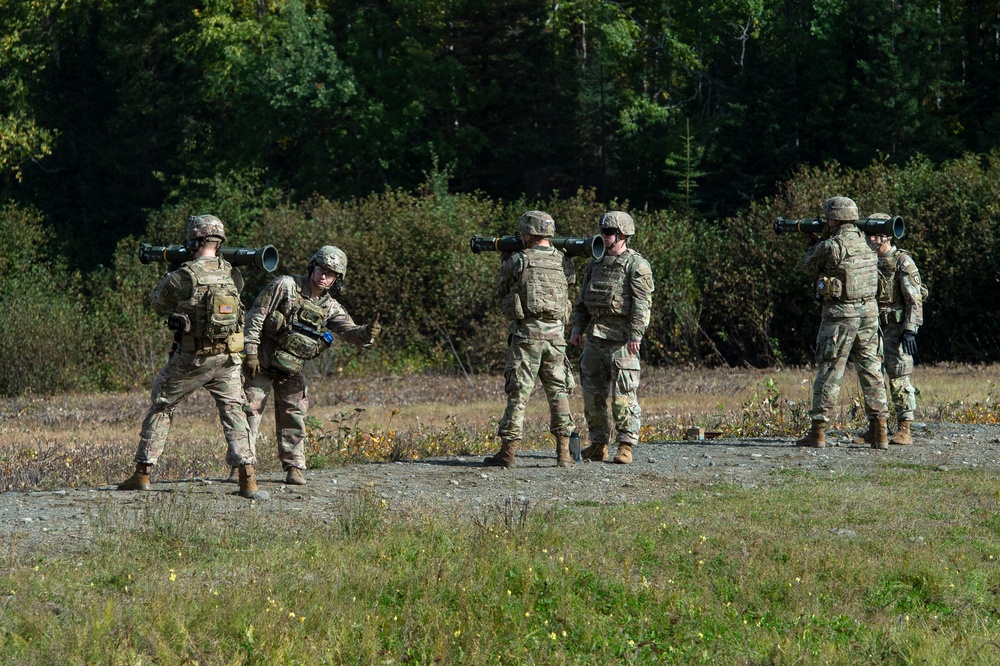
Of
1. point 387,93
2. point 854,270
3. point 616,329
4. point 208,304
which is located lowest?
point 616,329

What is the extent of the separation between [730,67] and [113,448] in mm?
37874

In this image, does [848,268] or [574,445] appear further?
[848,268]

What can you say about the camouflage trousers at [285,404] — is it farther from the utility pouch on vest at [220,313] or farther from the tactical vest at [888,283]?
the tactical vest at [888,283]

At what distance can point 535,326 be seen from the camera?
37.7 ft

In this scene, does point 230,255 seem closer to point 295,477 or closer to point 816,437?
point 295,477

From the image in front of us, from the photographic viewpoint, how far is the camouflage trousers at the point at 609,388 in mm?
11789

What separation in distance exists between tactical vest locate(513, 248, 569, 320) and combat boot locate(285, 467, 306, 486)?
235 cm

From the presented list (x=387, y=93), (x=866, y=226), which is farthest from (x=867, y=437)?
(x=387, y=93)

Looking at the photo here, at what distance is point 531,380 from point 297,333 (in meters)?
2.23

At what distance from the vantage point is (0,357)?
79.9ft

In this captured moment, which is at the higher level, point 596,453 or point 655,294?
point 655,294

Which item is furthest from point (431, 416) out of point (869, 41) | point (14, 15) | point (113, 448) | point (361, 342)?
point (14, 15)

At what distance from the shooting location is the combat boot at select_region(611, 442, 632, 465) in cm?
1195

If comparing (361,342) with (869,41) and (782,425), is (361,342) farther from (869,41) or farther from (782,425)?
(869,41)
